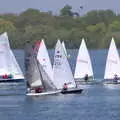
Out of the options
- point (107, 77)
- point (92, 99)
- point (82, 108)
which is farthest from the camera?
point (107, 77)

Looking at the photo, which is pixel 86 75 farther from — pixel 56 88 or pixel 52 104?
pixel 52 104

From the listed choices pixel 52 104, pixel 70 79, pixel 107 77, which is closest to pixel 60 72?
pixel 70 79

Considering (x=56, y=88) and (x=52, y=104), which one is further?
(x=56, y=88)

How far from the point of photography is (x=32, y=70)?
3757 inches

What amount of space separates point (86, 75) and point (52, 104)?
26165mm

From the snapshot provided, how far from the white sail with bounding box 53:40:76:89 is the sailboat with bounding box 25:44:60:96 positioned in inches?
45.4

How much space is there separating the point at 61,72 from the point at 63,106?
10930 mm

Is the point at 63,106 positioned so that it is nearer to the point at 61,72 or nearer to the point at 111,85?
the point at 61,72

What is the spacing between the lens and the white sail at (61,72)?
9612 cm

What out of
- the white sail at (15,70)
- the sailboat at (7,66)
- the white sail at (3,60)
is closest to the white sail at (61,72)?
the sailboat at (7,66)

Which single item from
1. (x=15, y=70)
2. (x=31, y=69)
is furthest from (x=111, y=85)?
(x=31, y=69)

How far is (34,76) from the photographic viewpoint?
95438 millimetres

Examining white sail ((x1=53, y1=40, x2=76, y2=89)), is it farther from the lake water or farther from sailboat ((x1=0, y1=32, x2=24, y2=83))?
sailboat ((x1=0, y1=32, x2=24, y2=83))

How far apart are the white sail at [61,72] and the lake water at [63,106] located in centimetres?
183
